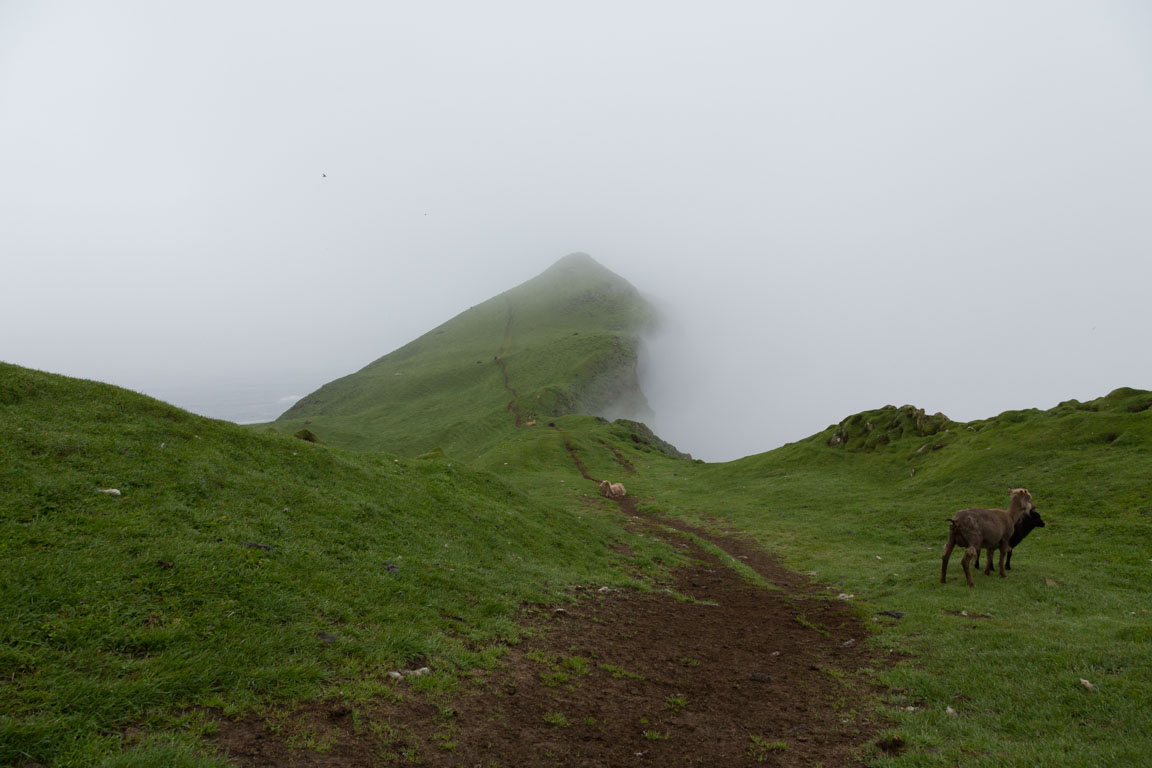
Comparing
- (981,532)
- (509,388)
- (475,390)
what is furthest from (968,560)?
(475,390)

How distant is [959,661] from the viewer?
38.2 feet

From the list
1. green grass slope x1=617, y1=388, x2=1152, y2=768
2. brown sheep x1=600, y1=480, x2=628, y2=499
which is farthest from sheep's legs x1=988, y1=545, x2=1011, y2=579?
brown sheep x1=600, y1=480, x2=628, y2=499

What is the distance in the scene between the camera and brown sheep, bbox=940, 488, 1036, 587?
17.9m

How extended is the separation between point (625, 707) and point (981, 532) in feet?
51.8

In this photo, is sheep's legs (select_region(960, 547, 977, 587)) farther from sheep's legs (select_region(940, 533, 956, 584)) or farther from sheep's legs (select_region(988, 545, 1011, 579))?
sheep's legs (select_region(988, 545, 1011, 579))

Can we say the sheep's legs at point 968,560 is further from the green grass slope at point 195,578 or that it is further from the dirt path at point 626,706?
the green grass slope at point 195,578

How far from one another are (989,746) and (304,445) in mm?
21942

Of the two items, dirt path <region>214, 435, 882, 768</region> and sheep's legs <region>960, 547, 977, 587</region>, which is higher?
sheep's legs <region>960, 547, 977, 587</region>

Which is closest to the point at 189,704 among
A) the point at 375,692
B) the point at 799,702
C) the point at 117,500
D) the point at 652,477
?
the point at 375,692

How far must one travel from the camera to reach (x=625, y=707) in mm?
9820

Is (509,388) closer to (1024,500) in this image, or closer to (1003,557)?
(1024,500)

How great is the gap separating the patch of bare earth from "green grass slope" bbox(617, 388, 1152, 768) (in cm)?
151

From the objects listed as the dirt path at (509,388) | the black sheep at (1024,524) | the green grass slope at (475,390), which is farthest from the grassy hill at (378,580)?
the dirt path at (509,388)

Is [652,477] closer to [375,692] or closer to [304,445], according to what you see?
[304,445]
